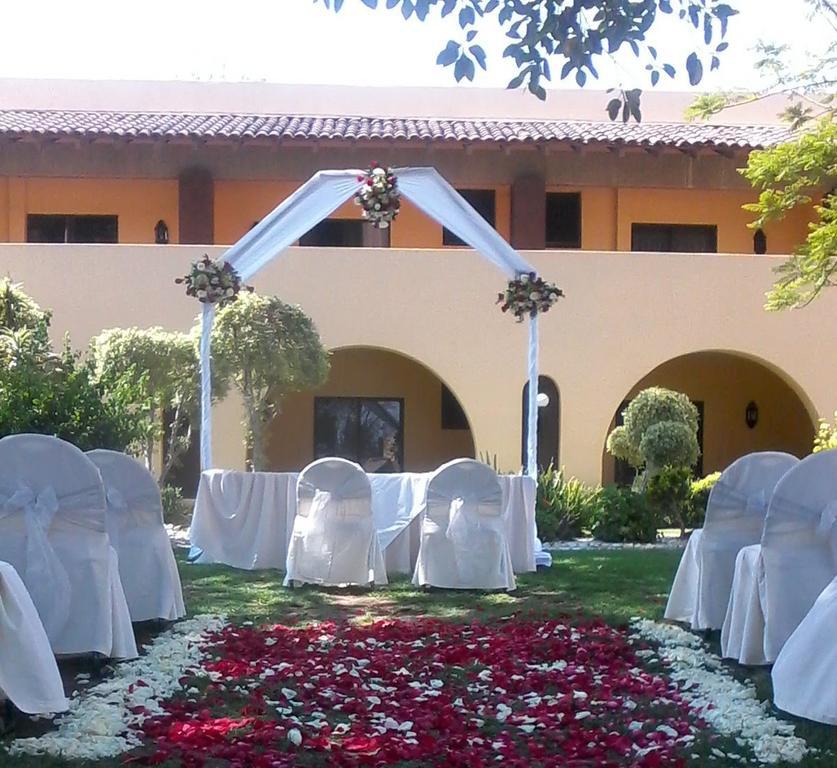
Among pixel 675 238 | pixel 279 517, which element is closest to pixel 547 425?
pixel 675 238

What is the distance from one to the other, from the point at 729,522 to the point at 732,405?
11.4 metres

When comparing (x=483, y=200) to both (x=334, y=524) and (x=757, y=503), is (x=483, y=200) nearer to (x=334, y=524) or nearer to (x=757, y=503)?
(x=334, y=524)

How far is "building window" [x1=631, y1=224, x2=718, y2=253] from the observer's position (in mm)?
16578

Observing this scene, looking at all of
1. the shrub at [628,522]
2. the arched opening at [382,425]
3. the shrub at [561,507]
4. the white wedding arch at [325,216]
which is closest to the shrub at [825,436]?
the shrub at [628,522]

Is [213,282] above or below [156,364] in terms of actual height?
above

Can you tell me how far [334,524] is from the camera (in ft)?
27.1

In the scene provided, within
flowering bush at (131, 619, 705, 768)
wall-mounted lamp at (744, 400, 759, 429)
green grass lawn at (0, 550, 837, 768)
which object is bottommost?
flowering bush at (131, 619, 705, 768)

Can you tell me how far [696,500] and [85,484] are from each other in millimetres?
8306

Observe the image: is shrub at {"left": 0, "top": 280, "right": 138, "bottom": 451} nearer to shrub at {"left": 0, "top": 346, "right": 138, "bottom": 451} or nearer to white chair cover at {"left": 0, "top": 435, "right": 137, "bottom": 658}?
shrub at {"left": 0, "top": 346, "right": 138, "bottom": 451}

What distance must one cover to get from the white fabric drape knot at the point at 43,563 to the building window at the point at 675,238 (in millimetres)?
12517

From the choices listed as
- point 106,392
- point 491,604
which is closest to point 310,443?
point 106,392

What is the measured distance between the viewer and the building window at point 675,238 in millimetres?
16578


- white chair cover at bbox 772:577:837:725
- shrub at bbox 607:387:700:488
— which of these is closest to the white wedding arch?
shrub at bbox 607:387:700:488

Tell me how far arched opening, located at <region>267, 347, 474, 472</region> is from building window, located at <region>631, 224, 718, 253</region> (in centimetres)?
341
